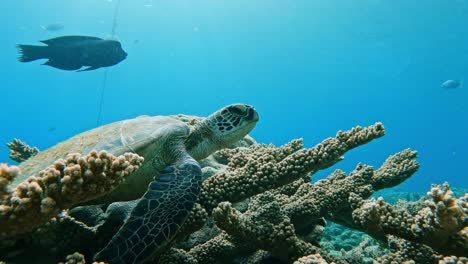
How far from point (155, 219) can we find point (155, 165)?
3.35ft

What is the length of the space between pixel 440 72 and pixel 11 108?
114801 mm

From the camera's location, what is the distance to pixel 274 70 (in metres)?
90.5

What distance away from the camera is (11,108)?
93812 mm

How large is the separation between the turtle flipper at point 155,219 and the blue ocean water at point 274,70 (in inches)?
1760

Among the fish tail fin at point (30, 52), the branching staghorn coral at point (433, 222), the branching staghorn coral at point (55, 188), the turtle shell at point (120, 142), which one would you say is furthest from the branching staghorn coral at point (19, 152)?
the branching staghorn coral at point (433, 222)

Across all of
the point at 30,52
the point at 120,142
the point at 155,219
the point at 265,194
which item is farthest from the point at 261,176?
the point at 30,52

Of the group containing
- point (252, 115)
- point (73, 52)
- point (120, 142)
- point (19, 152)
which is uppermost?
point (73, 52)

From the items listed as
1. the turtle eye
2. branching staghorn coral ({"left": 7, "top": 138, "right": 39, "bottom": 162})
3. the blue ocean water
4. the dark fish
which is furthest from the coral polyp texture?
the blue ocean water

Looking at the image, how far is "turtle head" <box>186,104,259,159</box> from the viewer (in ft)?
11.4

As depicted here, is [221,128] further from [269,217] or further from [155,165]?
[269,217]

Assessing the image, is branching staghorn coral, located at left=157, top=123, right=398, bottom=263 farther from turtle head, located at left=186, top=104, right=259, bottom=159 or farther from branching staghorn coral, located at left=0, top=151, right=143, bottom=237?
branching staghorn coral, located at left=0, top=151, right=143, bottom=237

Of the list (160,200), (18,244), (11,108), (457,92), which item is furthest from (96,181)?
(11,108)

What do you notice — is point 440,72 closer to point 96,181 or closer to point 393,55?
point 393,55

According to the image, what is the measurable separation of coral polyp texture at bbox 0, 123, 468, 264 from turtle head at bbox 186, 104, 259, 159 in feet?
1.41
